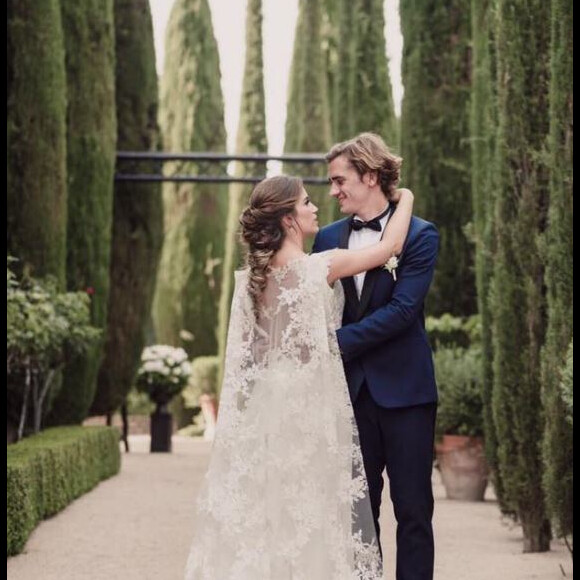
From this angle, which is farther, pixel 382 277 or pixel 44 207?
pixel 44 207

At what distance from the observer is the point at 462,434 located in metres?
12.4

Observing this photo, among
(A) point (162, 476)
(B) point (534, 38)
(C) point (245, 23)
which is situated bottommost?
(A) point (162, 476)

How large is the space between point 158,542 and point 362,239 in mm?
4308

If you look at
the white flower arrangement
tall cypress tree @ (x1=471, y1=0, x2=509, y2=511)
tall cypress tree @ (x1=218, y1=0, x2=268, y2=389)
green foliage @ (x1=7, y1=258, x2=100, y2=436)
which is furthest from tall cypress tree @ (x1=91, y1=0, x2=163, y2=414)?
tall cypress tree @ (x1=218, y1=0, x2=268, y2=389)

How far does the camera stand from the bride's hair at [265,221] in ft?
16.6

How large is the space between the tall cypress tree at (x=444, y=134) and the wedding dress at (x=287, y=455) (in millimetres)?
10609

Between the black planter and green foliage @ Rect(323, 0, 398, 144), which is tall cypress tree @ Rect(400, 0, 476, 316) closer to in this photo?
green foliage @ Rect(323, 0, 398, 144)

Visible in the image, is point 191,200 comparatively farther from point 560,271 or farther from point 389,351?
point 389,351

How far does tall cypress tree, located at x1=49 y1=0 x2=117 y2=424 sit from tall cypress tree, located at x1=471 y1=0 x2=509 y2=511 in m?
6.00

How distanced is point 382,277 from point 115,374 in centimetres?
1277

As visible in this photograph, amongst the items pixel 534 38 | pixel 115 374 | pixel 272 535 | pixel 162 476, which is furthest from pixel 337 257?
pixel 115 374

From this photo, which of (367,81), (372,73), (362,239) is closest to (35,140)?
(367,81)

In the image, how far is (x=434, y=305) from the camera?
15.7 m

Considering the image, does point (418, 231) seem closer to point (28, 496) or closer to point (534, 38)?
point (534, 38)
